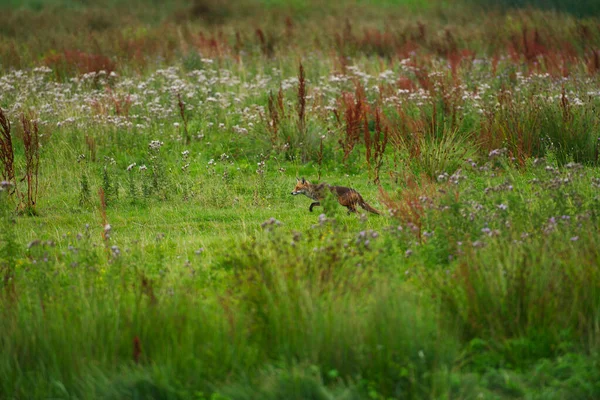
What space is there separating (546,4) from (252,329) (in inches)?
925

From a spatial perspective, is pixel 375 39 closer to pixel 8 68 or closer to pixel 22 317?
pixel 8 68

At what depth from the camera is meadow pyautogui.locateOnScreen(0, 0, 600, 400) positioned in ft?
16.6

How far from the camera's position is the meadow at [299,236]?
505 cm

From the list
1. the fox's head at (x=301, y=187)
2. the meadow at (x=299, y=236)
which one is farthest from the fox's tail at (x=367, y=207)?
the fox's head at (x=301, y=187)

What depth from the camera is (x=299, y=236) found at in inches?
245

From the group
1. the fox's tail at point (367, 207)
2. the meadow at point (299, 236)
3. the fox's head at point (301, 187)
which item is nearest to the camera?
the meadow at point (299, 236)

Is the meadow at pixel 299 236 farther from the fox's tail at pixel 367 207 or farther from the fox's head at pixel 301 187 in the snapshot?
the fox's head at pixel 301 187

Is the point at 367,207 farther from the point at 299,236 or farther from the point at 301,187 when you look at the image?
the point at 299,236

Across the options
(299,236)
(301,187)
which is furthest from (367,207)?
(299,236)

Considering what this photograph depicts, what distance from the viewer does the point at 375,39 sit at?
71.1 feet

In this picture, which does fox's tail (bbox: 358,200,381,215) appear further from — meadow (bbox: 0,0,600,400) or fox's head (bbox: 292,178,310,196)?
fox's head (bbox: 292,178,310,196)

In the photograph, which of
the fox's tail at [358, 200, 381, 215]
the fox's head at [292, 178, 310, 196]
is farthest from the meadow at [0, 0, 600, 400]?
the fox's head at [292, 178, 310, 196]

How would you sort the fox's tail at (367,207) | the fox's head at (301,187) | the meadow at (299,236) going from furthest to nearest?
the fox's head at (301,187) → the fox's tail at (367,207) → the meadow at (299,236)

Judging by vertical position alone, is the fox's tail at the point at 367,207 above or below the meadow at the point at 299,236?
below
